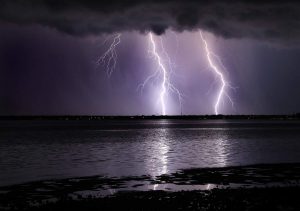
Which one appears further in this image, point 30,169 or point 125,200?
point 30,169

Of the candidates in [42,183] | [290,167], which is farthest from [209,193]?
[290,167]

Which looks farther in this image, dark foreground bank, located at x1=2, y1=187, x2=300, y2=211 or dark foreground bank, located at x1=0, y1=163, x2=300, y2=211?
dark foreground bank, located at x1=0, y1=163, x2=300, y2=211

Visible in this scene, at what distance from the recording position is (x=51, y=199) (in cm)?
2200

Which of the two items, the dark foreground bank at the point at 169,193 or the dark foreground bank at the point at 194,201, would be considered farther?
the dark foreground bank at the point at 169,193

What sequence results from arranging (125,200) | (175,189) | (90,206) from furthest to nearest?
(175,189) < (125,200) < (90,206)

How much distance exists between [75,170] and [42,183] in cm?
750

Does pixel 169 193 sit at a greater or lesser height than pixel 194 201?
lesser

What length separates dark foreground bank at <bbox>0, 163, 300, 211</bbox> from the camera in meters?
19.3

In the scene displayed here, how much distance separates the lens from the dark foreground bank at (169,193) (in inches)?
761

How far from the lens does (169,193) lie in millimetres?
22922

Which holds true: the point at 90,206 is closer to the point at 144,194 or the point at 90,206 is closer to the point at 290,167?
the point at 144,194

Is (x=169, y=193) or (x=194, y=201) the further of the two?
(x=169, y=193)

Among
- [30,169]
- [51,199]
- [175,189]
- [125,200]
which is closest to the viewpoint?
[125,200]

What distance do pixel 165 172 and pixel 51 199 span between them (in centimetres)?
1357
